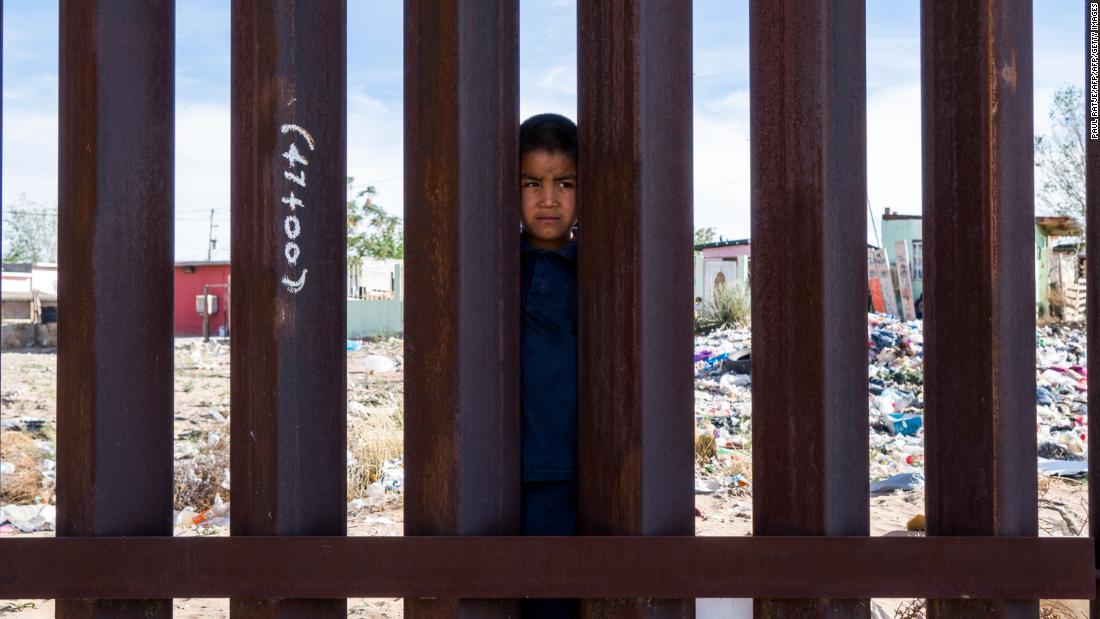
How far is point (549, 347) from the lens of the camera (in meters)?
1.83

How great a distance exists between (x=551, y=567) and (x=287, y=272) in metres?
0.69

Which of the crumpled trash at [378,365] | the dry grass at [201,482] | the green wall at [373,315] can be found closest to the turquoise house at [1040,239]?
the green wall at [373,315]

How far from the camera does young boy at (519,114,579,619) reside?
1821mm

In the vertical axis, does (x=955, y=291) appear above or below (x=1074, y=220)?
below

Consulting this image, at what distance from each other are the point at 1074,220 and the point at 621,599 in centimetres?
2580

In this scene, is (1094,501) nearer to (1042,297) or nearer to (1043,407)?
(1043,407)

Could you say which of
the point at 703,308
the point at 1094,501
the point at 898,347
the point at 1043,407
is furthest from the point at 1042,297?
the point at 1094,501

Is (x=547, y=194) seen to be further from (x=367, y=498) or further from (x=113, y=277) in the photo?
(x=367, y=498)

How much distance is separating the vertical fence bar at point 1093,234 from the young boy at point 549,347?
3.21ft

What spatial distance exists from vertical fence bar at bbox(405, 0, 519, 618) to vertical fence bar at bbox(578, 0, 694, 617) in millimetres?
154

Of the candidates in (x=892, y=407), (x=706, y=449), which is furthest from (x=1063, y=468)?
(x=892, y=407)

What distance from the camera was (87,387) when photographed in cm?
151

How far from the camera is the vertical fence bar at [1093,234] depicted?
152 centimetres

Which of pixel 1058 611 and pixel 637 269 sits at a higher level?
pixel 637 269
